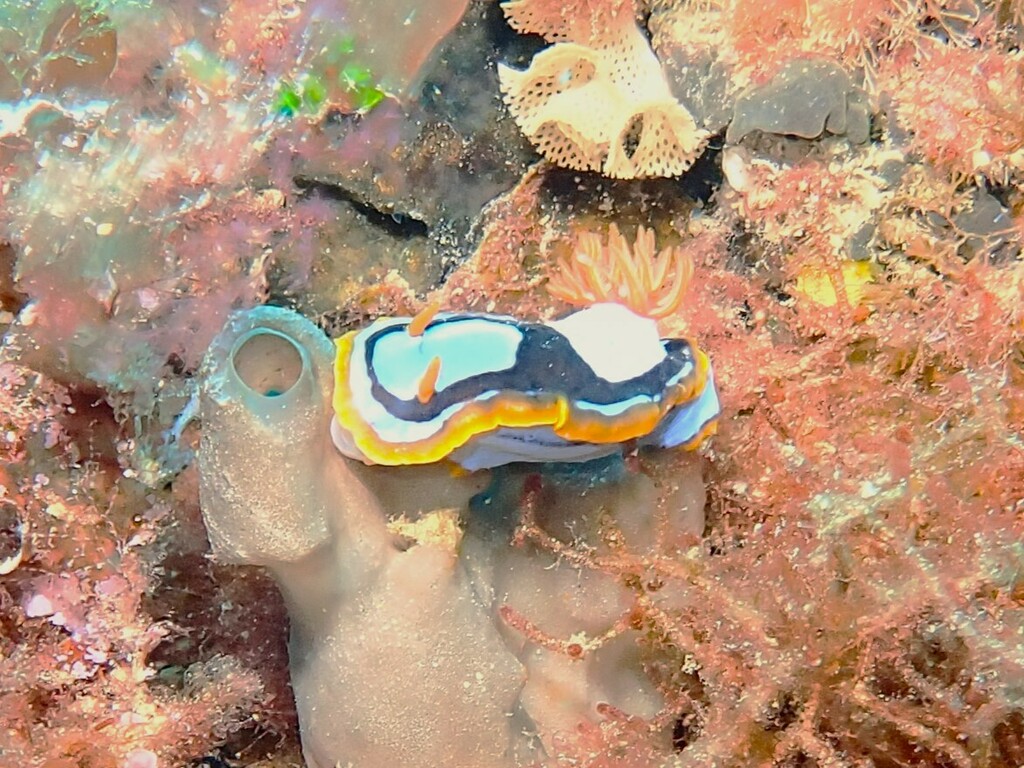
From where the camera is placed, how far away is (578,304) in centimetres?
276

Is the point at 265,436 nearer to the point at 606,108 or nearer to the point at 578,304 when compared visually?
the point at 578,304

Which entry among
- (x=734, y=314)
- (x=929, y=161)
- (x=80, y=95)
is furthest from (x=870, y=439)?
(x=80, y=95)

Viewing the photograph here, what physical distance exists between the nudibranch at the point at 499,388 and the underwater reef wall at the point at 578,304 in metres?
0.17

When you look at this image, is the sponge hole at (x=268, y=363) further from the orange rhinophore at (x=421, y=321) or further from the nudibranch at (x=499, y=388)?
the orange rhinophore at (x=421, y=321)

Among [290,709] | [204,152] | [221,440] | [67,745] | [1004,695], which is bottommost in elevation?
[290,709]

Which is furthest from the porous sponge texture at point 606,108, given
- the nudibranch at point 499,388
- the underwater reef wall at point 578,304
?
the nudibranch at point 499,388

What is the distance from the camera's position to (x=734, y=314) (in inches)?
121

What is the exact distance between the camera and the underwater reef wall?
2350 millimetres

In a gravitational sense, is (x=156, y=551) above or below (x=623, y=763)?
above

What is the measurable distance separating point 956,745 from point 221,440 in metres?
1.99

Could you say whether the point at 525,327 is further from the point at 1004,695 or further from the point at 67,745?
the point at 67,745

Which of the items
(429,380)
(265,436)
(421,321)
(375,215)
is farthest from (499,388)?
(375,215)

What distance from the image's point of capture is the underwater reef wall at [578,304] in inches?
92.5

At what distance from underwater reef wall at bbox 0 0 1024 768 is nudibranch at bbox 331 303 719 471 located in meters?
0.17
